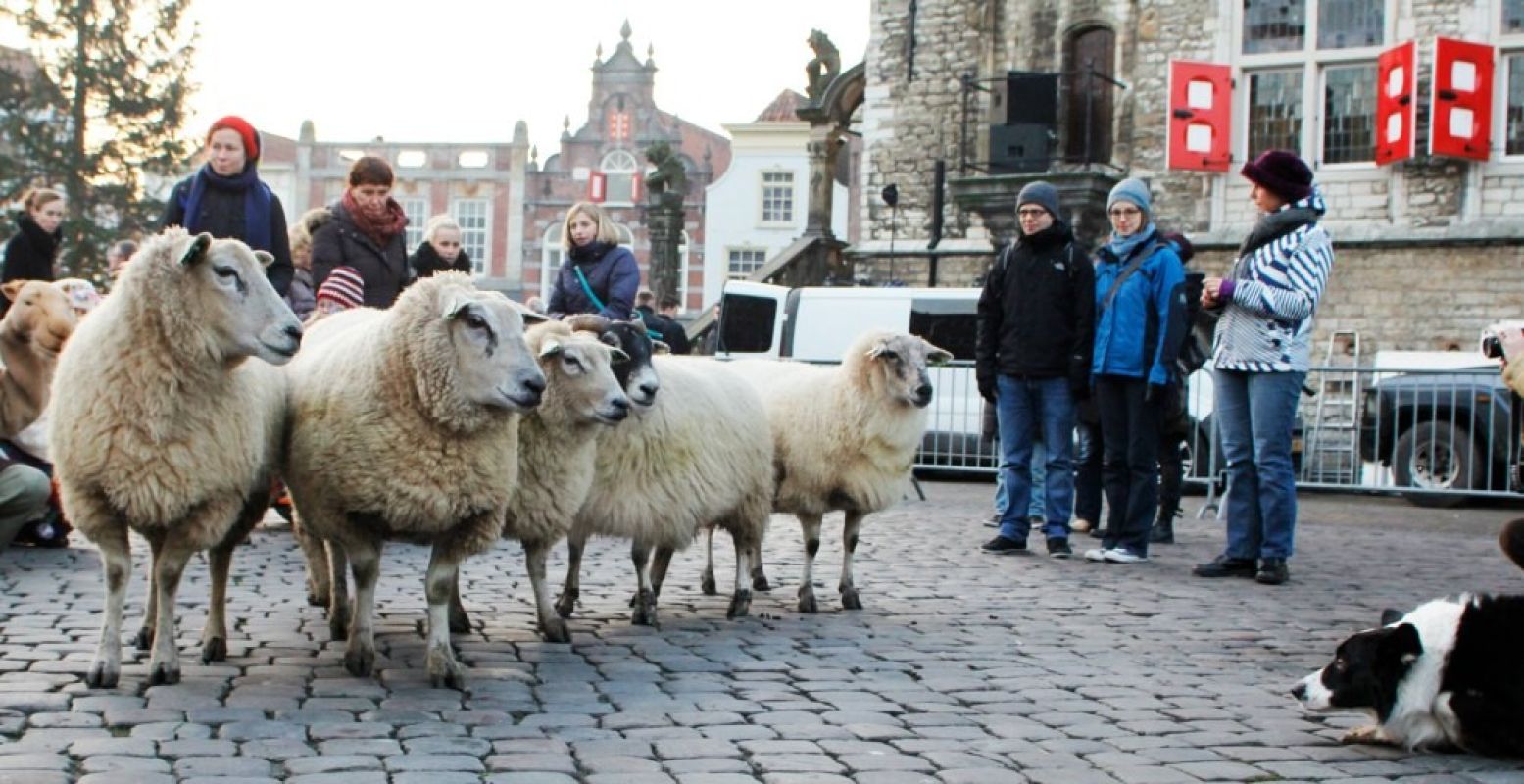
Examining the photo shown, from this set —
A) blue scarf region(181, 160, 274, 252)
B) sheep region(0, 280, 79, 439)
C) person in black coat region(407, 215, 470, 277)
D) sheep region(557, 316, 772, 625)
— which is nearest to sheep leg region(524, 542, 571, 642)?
sheep region(557, 316, 772, 625)

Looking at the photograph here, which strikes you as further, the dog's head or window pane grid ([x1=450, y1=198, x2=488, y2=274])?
window pane grid ([x1=450, y1=198, x2=488, y2=274])

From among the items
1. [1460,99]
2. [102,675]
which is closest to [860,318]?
[1460,99]

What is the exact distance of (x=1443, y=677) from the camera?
17.9ft

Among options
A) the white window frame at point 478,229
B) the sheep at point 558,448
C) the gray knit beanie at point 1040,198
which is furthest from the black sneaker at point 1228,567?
the white window frame at point 478,229

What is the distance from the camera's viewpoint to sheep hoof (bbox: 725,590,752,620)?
830 cm

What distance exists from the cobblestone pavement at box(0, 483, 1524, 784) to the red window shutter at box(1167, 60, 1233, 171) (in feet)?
50.0

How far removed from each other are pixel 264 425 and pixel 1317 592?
6036mm

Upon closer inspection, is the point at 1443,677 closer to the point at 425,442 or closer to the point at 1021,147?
the point at 425,442

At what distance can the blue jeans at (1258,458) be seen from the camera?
9.77 m

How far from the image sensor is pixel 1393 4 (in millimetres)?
24047

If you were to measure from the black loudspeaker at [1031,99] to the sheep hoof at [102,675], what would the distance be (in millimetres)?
21541

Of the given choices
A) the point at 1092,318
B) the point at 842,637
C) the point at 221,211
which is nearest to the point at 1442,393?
the point at 1092,318

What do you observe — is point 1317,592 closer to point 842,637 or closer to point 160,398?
point 842,637

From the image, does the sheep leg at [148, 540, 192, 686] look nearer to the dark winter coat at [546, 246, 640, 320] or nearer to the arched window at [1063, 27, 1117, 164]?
the dark winter coat at [546, 246, 640, 320]
